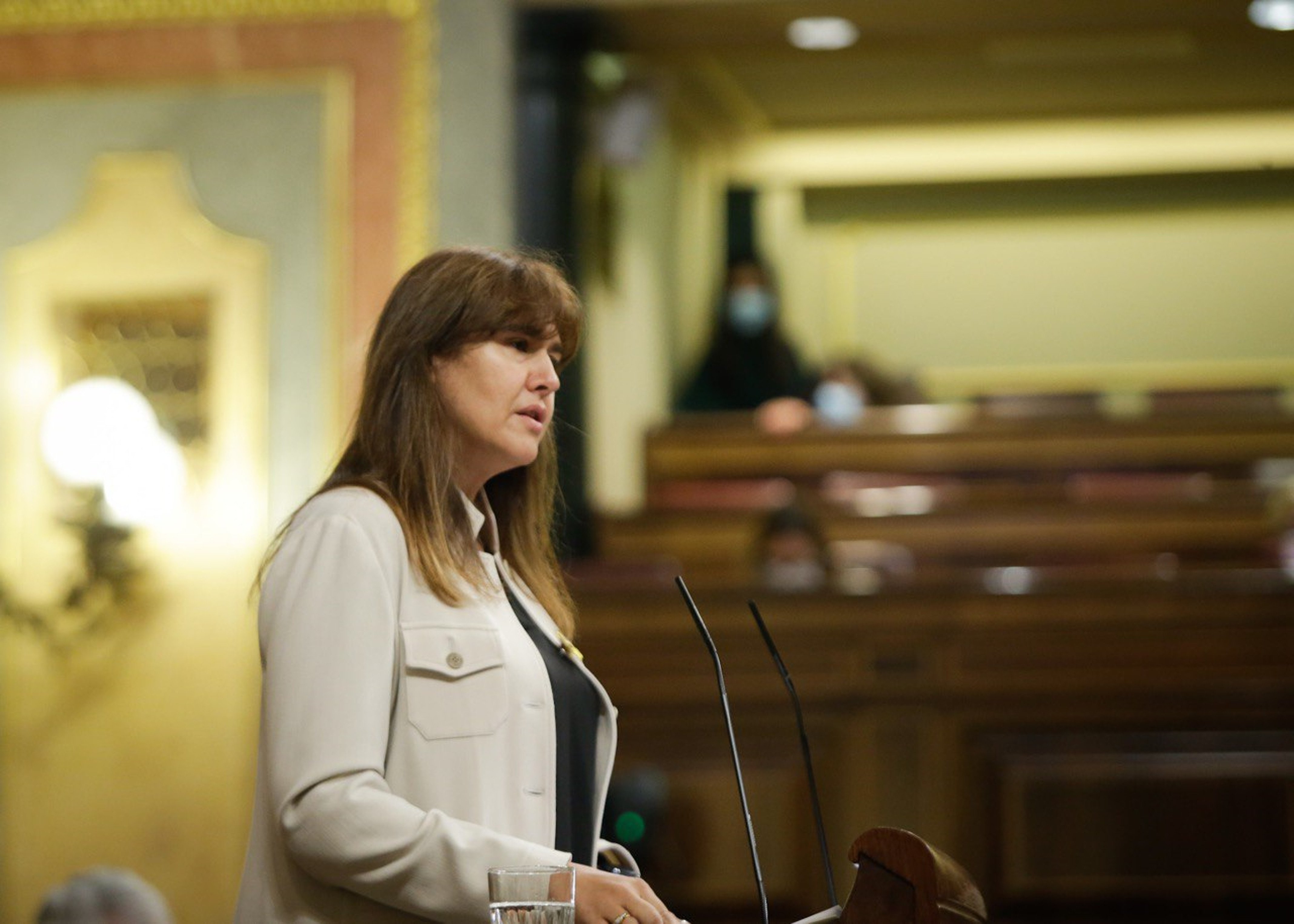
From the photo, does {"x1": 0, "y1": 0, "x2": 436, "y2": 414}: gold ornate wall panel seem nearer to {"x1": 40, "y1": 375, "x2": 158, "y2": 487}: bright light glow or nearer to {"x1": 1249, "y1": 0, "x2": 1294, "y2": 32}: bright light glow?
{"x1": 40, "y1": 375, "x2": 158, "y2": 487}: bright light glow

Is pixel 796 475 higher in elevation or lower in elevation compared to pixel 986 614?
higher

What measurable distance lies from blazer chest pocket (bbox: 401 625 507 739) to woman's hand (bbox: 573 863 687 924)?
0.21 meters

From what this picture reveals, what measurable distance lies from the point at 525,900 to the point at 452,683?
12.4 inches

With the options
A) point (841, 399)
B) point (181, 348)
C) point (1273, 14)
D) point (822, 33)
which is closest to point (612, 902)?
point (181, 348)

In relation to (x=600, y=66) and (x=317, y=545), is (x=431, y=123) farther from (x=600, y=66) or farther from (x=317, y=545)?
(x=317, y=545)

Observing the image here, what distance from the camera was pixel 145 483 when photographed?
5.75 m

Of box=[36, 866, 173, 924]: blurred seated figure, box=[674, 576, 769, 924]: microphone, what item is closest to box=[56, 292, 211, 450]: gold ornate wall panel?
box=[36, 866, 173, 924]: blurred seated figure

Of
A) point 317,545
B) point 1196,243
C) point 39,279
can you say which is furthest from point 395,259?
point 1196,243

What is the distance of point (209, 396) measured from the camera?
19.3 feet

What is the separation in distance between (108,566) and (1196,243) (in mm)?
7529

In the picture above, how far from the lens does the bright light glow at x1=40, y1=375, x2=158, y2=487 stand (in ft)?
18.6

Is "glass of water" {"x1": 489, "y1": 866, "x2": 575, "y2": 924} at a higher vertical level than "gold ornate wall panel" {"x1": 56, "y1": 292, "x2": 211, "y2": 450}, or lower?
lower

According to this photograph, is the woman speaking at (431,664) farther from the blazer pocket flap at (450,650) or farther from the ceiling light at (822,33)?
the ceiling light at (822,33)

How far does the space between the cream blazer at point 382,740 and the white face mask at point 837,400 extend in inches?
259
